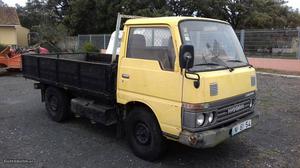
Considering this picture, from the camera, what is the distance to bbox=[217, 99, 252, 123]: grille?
4.73 meters

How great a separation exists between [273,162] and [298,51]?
12.4 meters

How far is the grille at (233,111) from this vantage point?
186 inches

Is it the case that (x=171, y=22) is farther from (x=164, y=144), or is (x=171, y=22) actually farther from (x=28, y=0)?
(x=28, y=0)

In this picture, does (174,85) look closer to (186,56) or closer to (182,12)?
(186,56)

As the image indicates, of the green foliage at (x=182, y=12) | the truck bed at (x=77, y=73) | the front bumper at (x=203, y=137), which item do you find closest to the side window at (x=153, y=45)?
the truck bed at (x=77, y=73)

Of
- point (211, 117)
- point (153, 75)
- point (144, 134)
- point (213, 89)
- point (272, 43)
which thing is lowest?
point (144, 134)

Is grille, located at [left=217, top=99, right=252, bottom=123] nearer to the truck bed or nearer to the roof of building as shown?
the truck bed

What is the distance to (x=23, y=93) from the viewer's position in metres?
10.6

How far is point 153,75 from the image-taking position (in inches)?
191

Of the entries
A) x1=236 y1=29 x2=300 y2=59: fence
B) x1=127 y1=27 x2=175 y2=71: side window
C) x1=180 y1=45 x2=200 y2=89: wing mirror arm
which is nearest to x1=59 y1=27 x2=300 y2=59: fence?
x1=236 y1=29 x2=300 y2=59: fence

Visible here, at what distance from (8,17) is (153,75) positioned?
35716mm

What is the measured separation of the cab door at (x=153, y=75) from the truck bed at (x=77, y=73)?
24 cm

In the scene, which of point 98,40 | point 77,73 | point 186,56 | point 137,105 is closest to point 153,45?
point 186,56

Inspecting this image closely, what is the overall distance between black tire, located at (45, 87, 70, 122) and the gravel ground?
168mm
